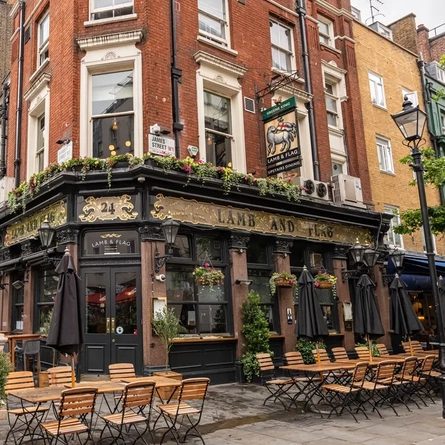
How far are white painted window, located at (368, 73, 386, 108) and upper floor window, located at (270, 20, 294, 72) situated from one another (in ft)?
18.4

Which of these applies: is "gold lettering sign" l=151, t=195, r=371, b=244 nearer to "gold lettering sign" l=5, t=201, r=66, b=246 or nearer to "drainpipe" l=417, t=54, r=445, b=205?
"gold lettering sign" l=5, t=201, r=66, b=246

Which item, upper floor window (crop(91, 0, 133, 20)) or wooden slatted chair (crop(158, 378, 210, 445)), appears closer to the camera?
wooden slatted chair (crop(158, 378, 210, 445))

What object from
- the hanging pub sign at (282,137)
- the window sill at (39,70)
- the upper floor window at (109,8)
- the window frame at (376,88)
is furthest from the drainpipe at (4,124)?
the window frame at (376,88)

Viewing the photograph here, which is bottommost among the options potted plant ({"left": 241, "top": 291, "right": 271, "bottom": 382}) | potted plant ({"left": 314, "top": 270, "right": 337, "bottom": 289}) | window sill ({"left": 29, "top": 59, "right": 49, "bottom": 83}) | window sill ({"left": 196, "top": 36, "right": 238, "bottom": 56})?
potted plant ({"left": 241, "top": 291, "right": 271, "bottom": 382})

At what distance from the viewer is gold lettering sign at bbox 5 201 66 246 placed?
1300cm

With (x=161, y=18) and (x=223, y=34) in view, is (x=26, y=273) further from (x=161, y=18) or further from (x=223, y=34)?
(x=223, y=34)

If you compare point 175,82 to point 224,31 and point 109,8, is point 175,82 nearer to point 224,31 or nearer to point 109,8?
point 109,8

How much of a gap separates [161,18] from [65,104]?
12.1ft

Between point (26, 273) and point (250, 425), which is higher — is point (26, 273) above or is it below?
above

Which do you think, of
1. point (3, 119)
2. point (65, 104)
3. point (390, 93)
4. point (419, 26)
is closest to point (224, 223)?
point (65, 104)

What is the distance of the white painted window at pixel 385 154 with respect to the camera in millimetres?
21531

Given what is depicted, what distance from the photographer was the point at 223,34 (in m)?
15.9

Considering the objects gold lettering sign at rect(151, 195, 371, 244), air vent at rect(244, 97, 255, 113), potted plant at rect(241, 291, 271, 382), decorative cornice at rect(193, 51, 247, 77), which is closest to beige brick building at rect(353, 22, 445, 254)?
gold lettering sign at rect(151, 195, 371, 244)

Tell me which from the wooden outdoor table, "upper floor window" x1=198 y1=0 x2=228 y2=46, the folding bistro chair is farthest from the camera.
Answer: "upper floor window" x1=198 y1=0 x2=228 y2=46
